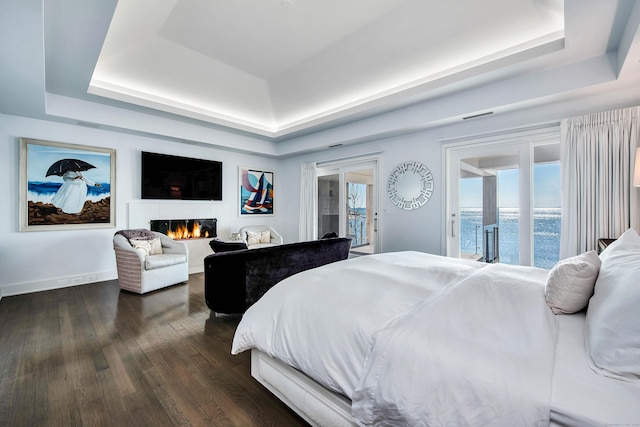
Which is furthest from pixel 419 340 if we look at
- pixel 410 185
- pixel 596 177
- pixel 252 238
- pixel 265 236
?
pixel 265 236

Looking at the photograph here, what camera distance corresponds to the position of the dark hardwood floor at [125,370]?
1638 millimetres

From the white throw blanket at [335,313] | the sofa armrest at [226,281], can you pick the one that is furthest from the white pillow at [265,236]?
the white throw blanket at [335,313]

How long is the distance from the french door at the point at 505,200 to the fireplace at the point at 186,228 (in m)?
4.40

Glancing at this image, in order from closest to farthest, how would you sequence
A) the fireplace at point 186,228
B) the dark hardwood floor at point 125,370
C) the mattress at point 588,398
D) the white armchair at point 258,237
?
1. the mattress at point 588,398
2. the dark hardwood floor at point 125,370
3. the fireplace at point 186,228
4. the white armchair at point 258,237

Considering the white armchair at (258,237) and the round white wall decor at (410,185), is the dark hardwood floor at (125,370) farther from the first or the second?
the round white wall decor at (410,185)

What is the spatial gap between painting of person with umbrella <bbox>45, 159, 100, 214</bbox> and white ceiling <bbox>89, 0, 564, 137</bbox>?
126 cm

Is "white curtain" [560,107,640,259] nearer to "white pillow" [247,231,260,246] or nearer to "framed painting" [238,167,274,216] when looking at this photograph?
"white pillow" [247,231,260,246]

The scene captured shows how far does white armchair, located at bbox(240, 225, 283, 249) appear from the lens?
5520 mm

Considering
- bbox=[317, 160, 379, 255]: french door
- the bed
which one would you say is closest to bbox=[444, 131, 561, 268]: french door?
bbox=[317, 160, 379, 255]: french door

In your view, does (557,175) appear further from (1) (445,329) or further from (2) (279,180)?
(2) (279,180)

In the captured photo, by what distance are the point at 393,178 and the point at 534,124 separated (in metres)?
1.99

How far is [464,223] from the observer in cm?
413

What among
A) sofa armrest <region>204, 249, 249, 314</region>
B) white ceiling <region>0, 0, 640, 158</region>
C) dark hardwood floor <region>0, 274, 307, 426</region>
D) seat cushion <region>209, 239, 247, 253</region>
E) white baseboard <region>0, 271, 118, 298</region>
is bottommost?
dark hardwood floor <region>0, 274, 307, 426</region>

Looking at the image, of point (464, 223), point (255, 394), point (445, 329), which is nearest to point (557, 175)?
point (464, 223)
